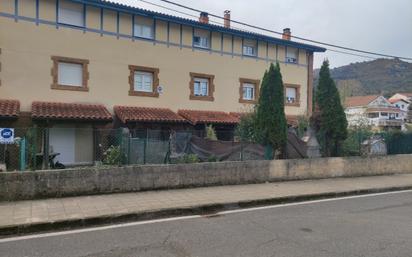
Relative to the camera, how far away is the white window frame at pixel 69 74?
16906 mm

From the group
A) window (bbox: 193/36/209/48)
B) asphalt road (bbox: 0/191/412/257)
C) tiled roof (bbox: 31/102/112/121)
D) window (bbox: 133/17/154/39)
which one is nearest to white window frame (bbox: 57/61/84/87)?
tiled roof (bbox: 31/102/112/121)

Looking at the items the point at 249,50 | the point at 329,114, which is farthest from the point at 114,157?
the point at 249,50

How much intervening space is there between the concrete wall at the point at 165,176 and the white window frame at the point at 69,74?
8.82 m

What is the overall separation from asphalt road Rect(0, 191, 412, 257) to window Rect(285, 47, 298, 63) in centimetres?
1686

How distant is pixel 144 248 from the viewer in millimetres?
5695

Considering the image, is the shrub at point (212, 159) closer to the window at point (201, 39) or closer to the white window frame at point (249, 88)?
the window at point (201, 39)

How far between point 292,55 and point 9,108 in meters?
16.9

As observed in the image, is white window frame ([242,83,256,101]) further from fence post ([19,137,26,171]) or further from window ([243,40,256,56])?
fence post ([19,137,26,171])

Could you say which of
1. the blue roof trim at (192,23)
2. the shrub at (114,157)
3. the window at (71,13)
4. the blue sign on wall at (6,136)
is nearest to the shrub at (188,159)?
the shrub at (114,157)

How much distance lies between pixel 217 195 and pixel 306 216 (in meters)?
2.62

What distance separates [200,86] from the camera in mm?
21125

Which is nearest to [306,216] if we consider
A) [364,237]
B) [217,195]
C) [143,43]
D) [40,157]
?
[364,237]

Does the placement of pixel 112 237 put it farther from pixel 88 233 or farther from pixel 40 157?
pixel 40 157

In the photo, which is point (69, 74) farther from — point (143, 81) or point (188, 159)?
point (188, 159)
